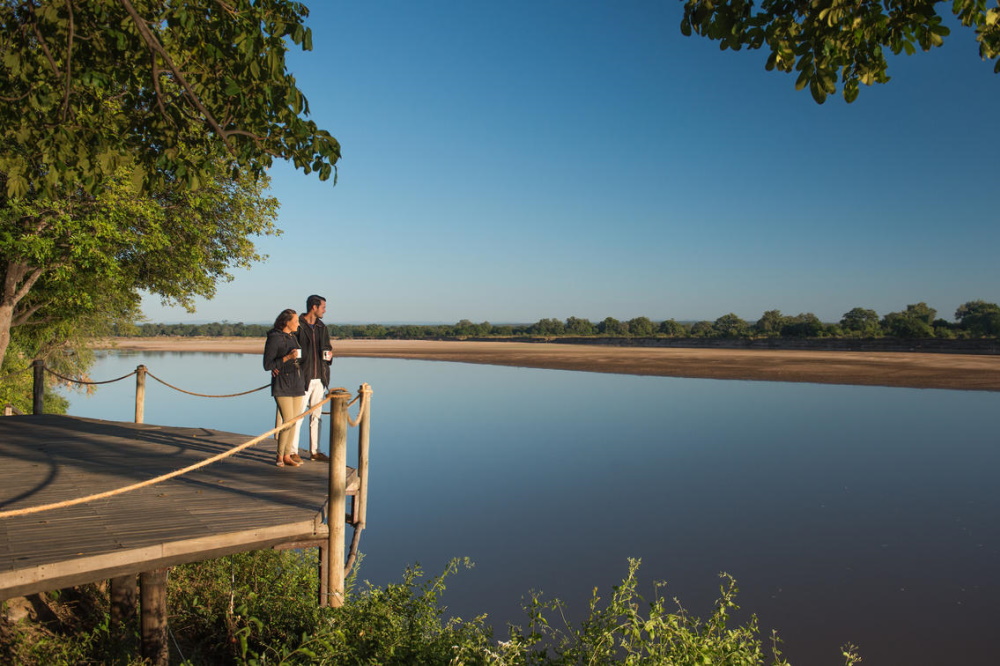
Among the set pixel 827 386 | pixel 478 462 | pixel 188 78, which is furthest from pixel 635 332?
pixel 188 78

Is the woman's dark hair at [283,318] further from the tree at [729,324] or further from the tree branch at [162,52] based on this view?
the tree at [729,324]

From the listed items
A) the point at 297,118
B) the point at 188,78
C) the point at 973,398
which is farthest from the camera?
the point at 973,398

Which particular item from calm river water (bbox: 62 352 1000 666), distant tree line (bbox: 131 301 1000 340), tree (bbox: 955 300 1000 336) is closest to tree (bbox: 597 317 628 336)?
distant tree line (bbox: 131 301 1000 340)

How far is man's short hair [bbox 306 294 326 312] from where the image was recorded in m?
8.02

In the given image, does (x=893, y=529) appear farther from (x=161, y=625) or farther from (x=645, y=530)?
(x=161, y=625)

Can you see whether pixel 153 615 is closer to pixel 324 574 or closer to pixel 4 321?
pixel 324 574

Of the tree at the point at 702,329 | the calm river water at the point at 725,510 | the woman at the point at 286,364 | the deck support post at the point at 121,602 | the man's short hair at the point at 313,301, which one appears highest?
the tree at the point at 702,329

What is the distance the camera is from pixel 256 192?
17.3 m

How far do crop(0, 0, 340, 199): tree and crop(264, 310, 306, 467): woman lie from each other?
1.94 m

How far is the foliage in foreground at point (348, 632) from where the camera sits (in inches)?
189

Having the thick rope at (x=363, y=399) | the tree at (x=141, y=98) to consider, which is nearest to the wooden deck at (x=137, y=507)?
the thick rope at (x=363, y=399)

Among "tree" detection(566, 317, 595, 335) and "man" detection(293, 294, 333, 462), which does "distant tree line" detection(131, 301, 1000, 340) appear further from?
"man" detection(293, 294, 333, 462)

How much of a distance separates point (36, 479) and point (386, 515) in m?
7.00

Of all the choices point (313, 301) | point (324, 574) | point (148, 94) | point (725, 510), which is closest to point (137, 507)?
point (324, 574)
